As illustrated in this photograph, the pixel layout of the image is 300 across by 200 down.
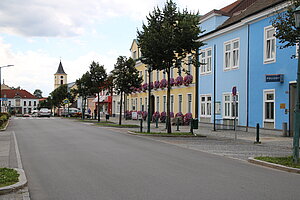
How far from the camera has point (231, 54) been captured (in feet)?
94.3

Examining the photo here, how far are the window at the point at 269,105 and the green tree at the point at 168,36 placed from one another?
17.5ft

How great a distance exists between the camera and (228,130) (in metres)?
27.2

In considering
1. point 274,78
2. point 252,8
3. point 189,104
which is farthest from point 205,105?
point 274,78

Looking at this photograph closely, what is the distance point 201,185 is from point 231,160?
4.88 m

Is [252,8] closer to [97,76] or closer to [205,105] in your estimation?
[205,105]

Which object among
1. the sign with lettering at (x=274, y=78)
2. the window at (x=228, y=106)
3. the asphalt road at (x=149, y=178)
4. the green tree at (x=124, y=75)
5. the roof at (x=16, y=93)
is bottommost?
the asphalt road at (x=149, y=178)

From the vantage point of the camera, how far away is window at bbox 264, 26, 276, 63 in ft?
77.4

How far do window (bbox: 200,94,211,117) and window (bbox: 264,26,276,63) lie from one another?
879cm

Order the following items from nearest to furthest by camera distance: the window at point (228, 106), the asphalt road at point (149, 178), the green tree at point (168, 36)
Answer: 1. the asphalt road at point (149, 178)
2. the green tree at point (168, 36)
3. the window at point (228, 106)

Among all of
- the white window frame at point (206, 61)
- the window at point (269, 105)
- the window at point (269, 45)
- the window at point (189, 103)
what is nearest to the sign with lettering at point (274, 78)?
the window at point (269, 105)

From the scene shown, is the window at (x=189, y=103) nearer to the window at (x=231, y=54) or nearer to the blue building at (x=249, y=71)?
the blue building at (x=249, y=71)

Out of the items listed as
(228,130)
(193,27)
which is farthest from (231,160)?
(228,130)

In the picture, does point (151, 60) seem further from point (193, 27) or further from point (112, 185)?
point (112, 185)

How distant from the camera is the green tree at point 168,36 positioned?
22.2 metres
